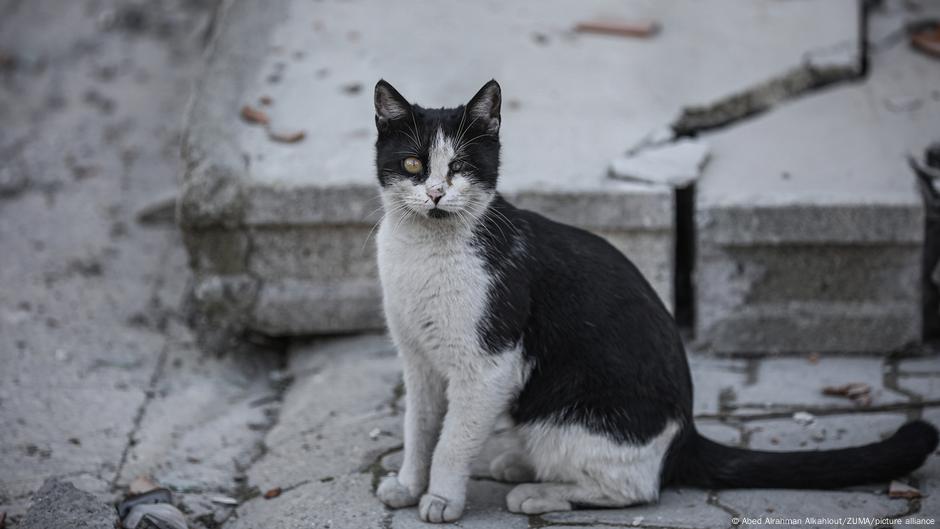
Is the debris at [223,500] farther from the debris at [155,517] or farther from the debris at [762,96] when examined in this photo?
the debris at [762,96]

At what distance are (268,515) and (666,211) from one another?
6.67ft

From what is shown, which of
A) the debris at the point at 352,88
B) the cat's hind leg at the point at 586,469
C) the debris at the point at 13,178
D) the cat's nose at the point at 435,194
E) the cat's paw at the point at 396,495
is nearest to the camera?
the cat's nose at the point at 435,194

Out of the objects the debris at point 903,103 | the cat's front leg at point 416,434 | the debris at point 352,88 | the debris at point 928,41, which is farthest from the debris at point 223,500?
the debris at point 928,41

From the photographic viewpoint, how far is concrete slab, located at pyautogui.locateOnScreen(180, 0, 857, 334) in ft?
13.8

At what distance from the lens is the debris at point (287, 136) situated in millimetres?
4527

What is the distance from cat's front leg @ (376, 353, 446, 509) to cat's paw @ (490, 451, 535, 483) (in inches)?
11.3

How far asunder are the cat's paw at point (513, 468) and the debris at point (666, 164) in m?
1.47

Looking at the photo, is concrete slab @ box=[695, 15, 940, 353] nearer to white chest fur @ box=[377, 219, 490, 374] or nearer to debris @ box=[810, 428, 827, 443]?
debris @ box=[810, 428, 827, 443]

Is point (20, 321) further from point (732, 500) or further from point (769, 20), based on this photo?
point (769, 20)

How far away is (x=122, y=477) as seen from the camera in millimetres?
3490

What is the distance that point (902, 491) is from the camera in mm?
3109

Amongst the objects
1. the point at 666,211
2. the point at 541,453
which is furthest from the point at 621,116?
the point at 541,453

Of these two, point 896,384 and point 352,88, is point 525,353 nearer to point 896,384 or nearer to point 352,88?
point 896,384

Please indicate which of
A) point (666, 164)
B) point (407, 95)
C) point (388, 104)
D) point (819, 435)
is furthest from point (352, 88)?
point (819, 435)
